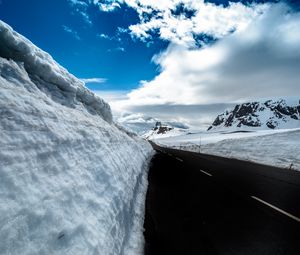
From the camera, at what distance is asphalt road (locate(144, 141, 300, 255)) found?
4918 mm

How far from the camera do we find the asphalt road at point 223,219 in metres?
4.92

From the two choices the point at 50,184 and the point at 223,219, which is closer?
the point at 50,184

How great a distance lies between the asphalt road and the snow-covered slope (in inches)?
21.1

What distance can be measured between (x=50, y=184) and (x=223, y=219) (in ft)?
13.3

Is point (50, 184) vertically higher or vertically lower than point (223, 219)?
higher

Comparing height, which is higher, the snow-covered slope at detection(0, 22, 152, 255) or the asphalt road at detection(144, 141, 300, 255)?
the snow-covered slope at detection(0, 22, 152, 255)

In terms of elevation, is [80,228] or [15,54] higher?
[15,54]

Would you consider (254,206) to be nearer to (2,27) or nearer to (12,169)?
(12,169)

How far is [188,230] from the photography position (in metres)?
5.72

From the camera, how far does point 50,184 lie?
3857mm

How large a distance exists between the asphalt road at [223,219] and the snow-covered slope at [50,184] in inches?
21.1

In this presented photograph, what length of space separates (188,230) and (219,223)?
81cm

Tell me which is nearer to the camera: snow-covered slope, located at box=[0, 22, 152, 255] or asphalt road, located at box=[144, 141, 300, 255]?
snow-covered slope, located at box=[0, 22, 152, 255]

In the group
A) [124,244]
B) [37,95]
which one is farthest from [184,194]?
[37,95]
